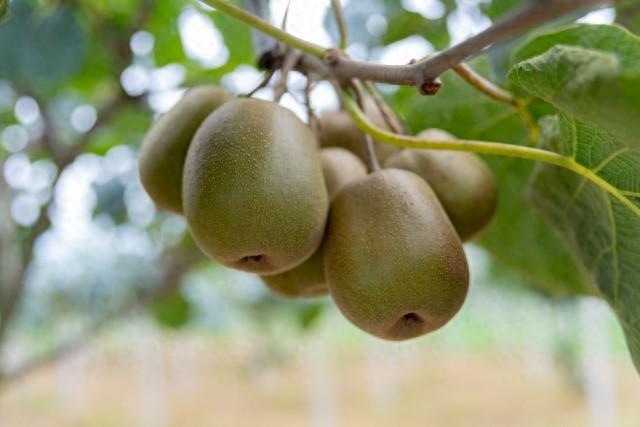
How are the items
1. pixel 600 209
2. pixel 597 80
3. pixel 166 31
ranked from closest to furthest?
pixel 597 80
pixel 600 209
pixel 166 31

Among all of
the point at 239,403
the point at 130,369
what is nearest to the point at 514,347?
the point at 239,403

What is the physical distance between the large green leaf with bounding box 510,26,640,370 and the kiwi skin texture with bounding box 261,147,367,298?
0.21 metres

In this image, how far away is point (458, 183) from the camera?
2.55 feet

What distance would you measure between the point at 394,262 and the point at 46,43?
40.1 inches

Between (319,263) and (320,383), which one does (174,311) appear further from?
(320,383)

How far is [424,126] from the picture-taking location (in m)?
0.94

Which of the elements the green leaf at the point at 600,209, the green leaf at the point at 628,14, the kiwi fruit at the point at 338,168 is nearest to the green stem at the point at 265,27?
the kiwi fruit at the point at 338,168

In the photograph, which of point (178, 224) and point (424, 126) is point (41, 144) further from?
point (424, 126)

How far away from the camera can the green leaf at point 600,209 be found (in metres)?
0.62

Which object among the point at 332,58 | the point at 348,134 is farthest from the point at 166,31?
the point at 332,58

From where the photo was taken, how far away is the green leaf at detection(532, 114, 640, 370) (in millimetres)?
622

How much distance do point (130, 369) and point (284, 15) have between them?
647 inches

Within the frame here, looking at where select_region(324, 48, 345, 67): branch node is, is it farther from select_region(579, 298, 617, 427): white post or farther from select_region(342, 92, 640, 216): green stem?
select_region(579, 298, 617, 427): white post

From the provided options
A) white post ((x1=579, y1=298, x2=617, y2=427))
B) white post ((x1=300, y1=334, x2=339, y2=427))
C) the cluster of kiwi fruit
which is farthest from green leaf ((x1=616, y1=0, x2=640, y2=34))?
white post ((x1=300, y1=334, x2=339, y2=427))
